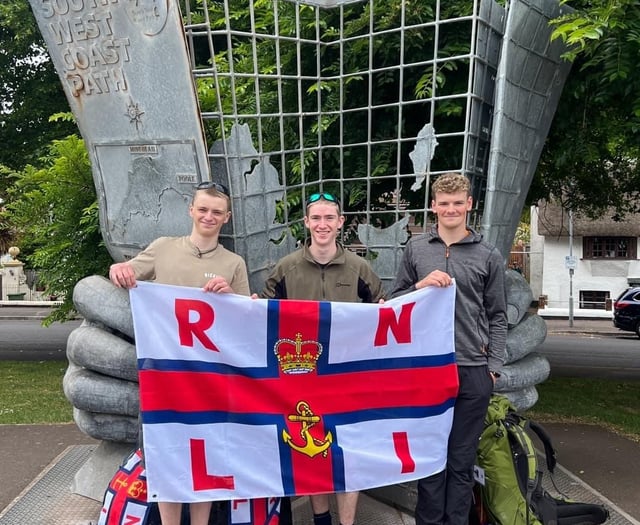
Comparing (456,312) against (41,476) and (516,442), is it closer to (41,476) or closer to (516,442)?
(516,442)

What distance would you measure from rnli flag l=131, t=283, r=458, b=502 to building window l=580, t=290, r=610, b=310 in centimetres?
2530

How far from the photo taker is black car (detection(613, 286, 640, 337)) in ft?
57.4

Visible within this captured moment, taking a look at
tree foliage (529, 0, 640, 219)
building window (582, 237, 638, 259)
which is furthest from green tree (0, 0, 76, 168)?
building window (582, 237, 638, 259)

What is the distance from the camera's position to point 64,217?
23.6 ft

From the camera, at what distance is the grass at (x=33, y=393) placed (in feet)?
21.7

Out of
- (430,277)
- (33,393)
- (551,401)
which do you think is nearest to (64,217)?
(33,393)

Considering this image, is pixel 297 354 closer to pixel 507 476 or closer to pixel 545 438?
pixel 507 476

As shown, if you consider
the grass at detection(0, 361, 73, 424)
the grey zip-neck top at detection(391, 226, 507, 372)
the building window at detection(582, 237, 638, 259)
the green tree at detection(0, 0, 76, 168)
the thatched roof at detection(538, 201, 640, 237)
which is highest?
the green tree at detection(0, 0, 76, 168)

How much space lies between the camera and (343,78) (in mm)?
4324

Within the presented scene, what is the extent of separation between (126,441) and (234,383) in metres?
1.15

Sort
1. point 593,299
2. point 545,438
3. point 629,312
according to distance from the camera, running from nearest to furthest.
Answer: point 545,438 → point 629,312 → point 593,299

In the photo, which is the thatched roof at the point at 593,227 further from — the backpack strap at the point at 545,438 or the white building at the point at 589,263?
the backpack strap at the point at 545,438

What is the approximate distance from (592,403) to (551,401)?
1.52 ft

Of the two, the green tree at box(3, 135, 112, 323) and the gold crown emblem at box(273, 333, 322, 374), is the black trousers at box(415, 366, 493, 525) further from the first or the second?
the green tree at box(3, 135, 112, 323)
